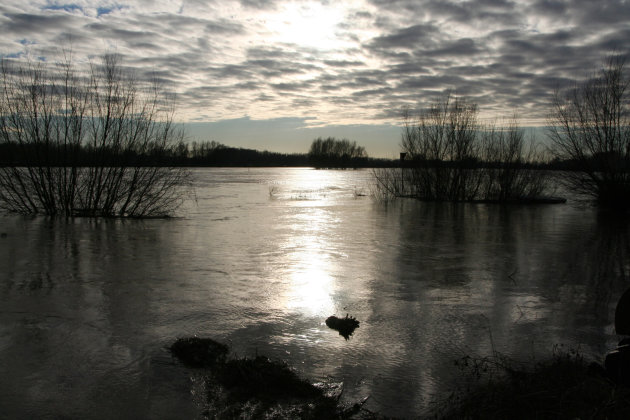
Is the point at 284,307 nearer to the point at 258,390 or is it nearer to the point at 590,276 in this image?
the point at 258,390

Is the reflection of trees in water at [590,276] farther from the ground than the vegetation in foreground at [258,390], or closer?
farther from the ground

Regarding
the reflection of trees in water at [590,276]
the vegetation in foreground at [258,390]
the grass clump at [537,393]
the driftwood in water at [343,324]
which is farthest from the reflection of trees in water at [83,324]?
the reflection of trees in water at [590,276]

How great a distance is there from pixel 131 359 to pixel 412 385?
268 cm

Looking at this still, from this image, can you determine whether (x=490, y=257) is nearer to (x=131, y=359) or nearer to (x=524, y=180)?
(x=131, y=359)

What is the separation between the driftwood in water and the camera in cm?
518

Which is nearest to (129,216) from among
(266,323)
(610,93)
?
(266,323)

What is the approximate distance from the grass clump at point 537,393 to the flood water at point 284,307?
0.24 metres

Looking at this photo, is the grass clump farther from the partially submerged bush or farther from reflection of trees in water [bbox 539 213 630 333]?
the partially submerged bush

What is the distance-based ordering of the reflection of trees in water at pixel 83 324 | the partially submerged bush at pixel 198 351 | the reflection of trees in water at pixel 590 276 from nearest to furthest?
the reflection of trees in water at pixel 83 324 → the partially submerged bush at pixel 198 351 → the reflection of trees in water at pixel 590 276

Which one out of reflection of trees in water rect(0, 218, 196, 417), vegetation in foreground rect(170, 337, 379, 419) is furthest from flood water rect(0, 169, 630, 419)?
vegetation in foreground rect(170, 337, 379, 419)

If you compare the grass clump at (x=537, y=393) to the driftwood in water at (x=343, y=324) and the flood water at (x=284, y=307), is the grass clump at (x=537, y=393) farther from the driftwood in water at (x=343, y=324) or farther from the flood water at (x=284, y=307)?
the driftwood in water at (x=343, y=324)

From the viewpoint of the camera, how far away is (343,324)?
5301 millimetres

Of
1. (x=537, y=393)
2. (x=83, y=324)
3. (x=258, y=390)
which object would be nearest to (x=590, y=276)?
(x=537, y=393)

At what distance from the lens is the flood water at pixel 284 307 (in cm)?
392
